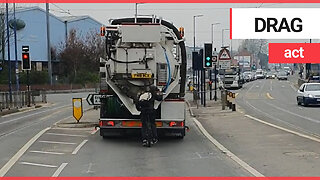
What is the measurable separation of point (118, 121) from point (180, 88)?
2191 millimetres

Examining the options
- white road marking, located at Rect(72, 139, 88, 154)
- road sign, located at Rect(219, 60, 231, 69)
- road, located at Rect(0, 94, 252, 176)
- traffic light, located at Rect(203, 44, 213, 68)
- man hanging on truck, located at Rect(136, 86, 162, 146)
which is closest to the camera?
road, located at Rect(0, 94, 252, 176)

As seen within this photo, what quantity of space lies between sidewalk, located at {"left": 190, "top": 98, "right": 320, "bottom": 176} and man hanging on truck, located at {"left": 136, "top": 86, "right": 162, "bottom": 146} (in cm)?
208

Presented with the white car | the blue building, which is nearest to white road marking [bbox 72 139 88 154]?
the white car

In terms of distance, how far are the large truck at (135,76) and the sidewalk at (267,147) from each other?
1933mm

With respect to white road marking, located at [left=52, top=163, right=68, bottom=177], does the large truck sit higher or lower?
higher

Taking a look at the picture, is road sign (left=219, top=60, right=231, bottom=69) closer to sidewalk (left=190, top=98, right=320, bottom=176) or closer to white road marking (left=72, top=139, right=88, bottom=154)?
sidewalk (left=190, top=98, right=320, bottom=176)

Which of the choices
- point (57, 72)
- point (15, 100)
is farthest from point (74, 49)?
point (15, 100)

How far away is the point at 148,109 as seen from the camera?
A: 14.3 meters

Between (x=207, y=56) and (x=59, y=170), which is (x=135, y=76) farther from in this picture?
(x=207, y=56)

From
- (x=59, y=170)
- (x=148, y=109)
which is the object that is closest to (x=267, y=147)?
(x=148, y=109)

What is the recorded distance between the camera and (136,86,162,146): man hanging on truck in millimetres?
14242

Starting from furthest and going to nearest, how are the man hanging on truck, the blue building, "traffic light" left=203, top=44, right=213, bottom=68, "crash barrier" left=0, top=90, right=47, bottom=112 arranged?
the blue building < "crash barrier" left=0, top=90, right=47, bottom=112 < "traffic light" left=203, top=44, right=213, bottom=68 < the man hanging on truck

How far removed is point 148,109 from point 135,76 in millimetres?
1043

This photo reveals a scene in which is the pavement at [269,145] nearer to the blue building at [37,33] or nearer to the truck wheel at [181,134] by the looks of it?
the truck wheel at [181,134]
